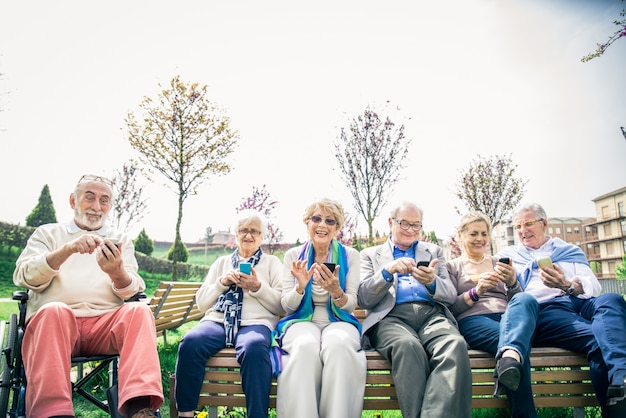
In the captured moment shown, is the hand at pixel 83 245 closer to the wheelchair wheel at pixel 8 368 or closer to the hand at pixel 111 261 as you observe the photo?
the hand at pixel 111 261

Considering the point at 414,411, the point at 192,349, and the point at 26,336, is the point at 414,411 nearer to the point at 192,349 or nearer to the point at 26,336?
the point at 192,349

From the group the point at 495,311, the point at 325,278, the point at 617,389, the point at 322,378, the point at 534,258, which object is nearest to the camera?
the point at 617,389

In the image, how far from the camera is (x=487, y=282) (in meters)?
3.42

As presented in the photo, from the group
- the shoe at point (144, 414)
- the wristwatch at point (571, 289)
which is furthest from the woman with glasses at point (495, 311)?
the shoe at point (144, 414)

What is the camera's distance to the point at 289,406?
2705 mm

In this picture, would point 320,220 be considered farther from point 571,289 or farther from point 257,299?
point 571,289

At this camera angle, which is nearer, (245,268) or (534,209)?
(245,268)

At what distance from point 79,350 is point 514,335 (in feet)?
9.68

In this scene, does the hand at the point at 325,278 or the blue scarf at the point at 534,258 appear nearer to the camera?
the hand at the point at 325,278

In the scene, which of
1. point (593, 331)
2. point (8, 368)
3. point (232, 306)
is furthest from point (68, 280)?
point (593, 331)

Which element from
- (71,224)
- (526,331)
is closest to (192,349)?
(71,224)

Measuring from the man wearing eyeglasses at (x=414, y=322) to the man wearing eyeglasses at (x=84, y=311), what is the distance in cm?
154

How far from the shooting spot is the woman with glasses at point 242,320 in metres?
2.82

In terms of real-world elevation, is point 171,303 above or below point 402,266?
below
